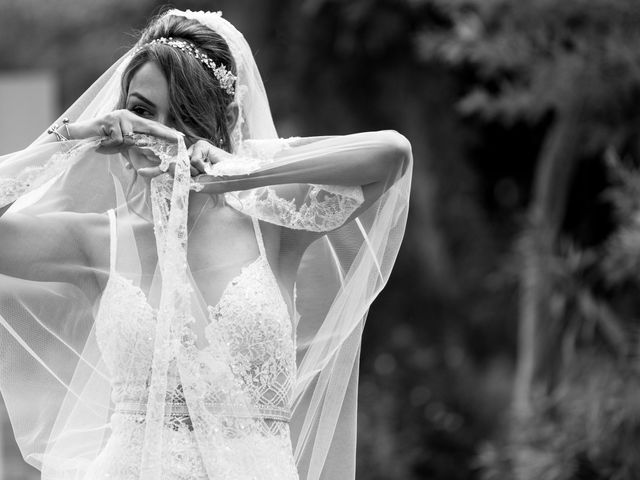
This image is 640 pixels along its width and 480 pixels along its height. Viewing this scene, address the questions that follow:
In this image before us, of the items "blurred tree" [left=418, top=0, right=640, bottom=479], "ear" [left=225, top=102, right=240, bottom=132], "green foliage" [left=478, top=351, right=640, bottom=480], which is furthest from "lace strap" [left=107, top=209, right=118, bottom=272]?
"blurred tree" [left=418, top=0, right=640, bottom=479]

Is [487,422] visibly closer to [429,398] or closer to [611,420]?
[429,398]

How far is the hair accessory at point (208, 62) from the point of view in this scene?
3121 mm

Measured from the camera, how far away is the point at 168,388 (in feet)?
9.33

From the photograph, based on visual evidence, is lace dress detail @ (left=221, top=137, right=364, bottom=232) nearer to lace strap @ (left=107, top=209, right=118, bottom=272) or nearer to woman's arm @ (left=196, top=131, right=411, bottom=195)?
woman's arm @ (left=196, top=131, right=411, bottom=195)

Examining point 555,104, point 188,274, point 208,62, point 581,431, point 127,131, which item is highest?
point 208,62

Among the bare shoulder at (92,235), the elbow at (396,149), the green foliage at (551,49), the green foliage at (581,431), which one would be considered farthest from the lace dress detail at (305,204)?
the green foliage at (551,49)

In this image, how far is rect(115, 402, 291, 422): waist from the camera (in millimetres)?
2840

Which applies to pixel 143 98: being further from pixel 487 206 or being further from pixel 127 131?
pixel 487 206

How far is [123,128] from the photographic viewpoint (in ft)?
9.59

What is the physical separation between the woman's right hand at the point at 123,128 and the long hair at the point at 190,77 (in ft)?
0.35

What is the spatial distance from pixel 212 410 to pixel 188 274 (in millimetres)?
332

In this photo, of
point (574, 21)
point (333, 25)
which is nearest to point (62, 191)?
point (574, 21)

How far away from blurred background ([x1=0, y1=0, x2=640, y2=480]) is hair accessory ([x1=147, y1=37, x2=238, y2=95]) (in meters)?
3.09

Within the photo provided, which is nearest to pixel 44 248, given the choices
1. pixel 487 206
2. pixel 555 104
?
pixel 555 104
